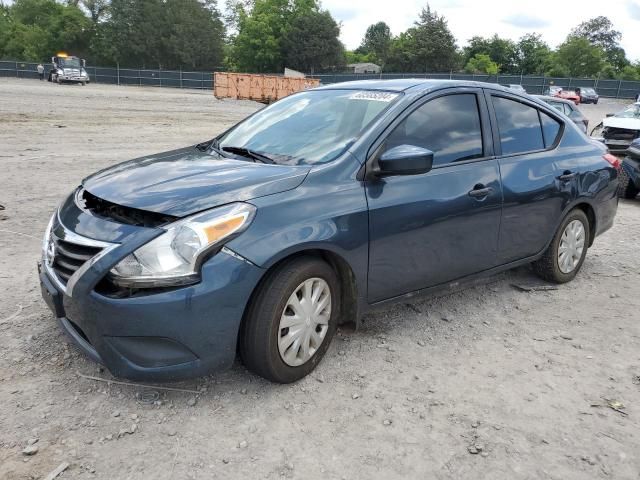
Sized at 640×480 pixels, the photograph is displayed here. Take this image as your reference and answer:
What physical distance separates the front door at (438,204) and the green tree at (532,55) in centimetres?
8625

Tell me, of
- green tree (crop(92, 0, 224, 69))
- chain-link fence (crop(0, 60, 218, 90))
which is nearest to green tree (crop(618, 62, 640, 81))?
green tree (crop(92, 0, 224, 69))

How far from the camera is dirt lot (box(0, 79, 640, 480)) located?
252cm

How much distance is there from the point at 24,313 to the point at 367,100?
9.09ft

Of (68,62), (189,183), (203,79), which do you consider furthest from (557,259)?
(203,79)

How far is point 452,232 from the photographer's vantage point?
3.70 meters

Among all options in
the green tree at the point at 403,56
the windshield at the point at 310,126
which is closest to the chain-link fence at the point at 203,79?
the green tree at the point at 403,56

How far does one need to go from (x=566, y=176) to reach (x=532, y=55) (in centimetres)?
9208

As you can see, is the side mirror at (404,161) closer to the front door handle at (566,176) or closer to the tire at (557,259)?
the front door handle at (566,176)

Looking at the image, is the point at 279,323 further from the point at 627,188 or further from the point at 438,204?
the point at 627,188

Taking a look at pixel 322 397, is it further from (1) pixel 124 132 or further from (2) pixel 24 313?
(1) pixel 124 132

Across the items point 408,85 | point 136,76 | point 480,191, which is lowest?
point 480,191

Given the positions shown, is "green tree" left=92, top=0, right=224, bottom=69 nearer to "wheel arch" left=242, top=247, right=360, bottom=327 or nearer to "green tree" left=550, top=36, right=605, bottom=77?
"green tree" left=550, top=36, right=605, bottom=77

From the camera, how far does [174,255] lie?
2605mm

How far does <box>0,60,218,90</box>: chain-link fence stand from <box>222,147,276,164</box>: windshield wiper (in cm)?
5526
